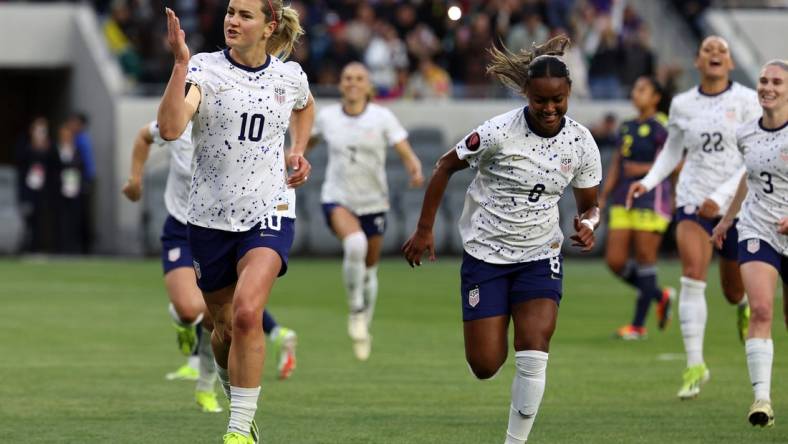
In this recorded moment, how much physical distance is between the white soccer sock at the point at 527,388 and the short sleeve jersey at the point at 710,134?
427cm

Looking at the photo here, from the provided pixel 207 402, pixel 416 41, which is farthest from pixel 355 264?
pixel 416 41

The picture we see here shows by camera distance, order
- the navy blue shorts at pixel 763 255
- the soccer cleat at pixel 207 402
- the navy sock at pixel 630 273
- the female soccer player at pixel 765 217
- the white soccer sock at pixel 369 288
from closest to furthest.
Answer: the female soccer player at pixel 765 217 → the navy blue shorts at pixel 763 255 → the soccer cleat at pixel 207 402 → the white soccer sock at pixel 369 288 → the navy sock at pixel 630 273

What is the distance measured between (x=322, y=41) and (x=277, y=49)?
71.9 ft

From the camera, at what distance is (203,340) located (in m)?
11.0

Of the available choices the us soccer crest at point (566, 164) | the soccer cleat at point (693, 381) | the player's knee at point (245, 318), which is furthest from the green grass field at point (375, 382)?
the us soccer crest at point (566, 164)

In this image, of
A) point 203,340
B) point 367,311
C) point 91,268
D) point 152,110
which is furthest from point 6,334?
point 152,110

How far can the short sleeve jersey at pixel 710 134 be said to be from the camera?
41.0 ft

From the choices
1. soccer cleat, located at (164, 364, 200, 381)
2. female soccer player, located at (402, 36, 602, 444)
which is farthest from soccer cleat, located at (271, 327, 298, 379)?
female soccer player, located at (402, 36, 602, 444)

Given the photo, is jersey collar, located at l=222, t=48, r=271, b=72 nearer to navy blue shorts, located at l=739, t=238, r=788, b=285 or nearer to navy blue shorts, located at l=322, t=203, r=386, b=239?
navy blue shorts, located at l=739, t=238, r=788, b=285

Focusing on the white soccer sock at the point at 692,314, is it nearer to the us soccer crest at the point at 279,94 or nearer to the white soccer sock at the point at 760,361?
the white soccer sock at the point at 760,361

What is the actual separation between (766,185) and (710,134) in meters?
2.20

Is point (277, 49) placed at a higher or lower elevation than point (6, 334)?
higher

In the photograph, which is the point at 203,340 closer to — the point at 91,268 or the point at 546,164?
the point at 546,164

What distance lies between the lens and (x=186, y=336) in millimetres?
11883
